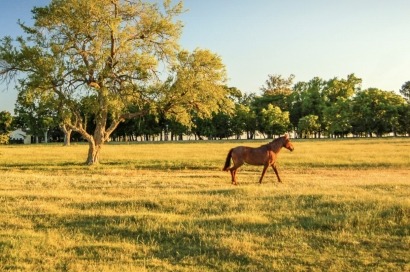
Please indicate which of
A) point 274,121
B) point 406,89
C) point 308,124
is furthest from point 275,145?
point 406,89

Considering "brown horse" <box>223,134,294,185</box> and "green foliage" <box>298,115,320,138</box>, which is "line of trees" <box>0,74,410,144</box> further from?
"brown horse" <box>223,134,294,185</box>

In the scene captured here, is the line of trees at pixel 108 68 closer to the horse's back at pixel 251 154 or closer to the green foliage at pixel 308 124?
the horse's back at pixel 251 154

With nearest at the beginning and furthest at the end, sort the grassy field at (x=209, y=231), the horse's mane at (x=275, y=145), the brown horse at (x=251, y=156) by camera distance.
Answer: the grassy field at (x=209, y=231) → the brown horse at (x=251, y=156) → the horse's mane at (x=275, y=145)

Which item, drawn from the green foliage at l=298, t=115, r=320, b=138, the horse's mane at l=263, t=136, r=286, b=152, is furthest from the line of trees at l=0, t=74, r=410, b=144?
the horse's mane at l=263, t=136, r=286, b=152

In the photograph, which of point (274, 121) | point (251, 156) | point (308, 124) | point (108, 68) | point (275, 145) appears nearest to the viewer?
point (251, 156)

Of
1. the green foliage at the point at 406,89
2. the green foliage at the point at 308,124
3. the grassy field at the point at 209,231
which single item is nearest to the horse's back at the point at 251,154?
the grassy field at the point at 209,231

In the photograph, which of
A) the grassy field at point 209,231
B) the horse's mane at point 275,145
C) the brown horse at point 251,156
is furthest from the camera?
the horse's mane at point 275,145

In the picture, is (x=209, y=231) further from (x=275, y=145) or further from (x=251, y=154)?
(x=275, y=145)

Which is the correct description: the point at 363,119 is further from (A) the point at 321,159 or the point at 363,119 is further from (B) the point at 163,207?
(B) the point at 163,207

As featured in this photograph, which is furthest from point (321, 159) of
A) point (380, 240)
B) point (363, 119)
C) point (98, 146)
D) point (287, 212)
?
point (363, 119)

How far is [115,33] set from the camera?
33375 millimetres

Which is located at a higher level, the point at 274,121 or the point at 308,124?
the point at 274,121

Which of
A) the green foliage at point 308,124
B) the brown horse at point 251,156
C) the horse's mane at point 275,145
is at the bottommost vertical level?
the brown horse at point 251,156

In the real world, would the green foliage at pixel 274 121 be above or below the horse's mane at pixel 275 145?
above
